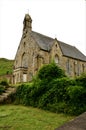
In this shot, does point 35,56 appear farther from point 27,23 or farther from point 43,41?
point 27,23

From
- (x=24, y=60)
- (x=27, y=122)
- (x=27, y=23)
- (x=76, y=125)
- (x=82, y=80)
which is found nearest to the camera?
(x=76, y=125)

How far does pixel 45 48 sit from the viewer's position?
4822 cm

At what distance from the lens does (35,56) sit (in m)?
47.1

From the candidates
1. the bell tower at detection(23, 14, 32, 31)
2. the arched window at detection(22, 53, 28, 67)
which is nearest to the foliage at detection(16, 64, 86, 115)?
the arched window at detection(22, 53, 28, 67)

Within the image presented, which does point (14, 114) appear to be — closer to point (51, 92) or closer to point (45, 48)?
point (51, 92)

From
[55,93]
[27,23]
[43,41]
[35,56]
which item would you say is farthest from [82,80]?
[27,23]

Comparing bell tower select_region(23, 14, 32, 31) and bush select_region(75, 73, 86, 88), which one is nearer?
bush select_region(75, 73, 86, 88)

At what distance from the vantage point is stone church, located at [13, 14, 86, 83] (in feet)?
153

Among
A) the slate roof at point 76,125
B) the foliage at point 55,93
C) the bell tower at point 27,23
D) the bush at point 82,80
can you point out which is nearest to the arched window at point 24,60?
the bell tower at point 27,23

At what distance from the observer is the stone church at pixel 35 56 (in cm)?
4675

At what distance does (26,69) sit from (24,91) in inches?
1028

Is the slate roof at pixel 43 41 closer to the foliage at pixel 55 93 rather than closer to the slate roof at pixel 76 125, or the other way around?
the foliage at pixel 55 93

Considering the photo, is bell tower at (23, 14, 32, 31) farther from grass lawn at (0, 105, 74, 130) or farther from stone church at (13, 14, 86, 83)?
grass lawn at (0, 105, 74, 130)

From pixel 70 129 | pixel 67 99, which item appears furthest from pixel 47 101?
pixel 70 129
